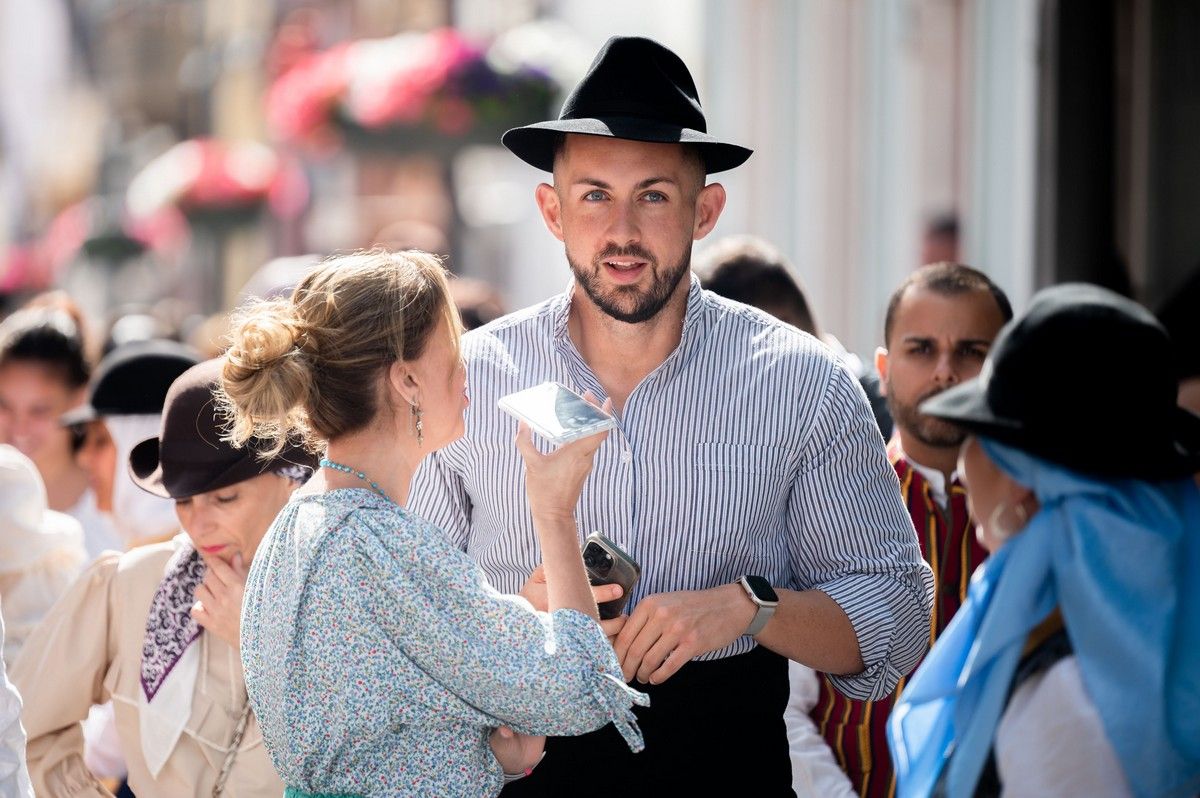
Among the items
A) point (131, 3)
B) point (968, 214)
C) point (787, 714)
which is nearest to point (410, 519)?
point (787, 714)

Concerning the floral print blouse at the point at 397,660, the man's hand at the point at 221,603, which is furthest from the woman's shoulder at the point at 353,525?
the man's hand at the point at 221,603

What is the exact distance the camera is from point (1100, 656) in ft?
7.64

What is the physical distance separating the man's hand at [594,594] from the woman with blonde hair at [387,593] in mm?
262

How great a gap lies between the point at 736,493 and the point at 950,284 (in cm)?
136

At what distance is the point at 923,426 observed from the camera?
165 inches

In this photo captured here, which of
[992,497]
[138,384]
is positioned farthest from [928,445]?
[138,384]

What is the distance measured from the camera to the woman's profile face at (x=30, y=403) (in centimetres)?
605

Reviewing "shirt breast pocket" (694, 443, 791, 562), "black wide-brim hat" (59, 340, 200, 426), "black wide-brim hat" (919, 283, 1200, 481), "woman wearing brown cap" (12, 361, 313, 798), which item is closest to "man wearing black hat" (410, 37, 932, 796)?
"shirt breast pocket" (694, 443, 791, 562)

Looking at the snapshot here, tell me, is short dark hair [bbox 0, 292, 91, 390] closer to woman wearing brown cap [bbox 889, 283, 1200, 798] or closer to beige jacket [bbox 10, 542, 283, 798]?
beige jacket [bbox 10, 542, 283, 798]

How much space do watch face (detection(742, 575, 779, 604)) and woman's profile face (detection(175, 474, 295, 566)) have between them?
46.8 inches

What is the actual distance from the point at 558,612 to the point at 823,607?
0.76 meters

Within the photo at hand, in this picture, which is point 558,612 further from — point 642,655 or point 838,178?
point 838,178

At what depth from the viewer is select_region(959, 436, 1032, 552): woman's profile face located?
257 cm

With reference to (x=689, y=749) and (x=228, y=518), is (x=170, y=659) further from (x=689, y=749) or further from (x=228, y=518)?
(x=689, y=749)
